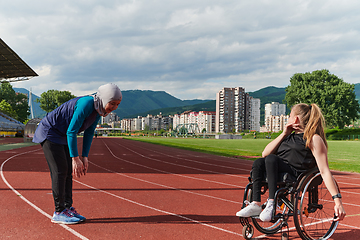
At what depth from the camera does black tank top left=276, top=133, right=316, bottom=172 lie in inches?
118

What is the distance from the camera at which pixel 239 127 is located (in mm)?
172625

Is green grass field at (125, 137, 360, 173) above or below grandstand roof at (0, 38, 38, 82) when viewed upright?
below

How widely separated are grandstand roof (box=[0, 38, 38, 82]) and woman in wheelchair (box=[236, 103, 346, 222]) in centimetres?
2948

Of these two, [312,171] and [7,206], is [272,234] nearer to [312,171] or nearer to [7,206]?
[312,171]

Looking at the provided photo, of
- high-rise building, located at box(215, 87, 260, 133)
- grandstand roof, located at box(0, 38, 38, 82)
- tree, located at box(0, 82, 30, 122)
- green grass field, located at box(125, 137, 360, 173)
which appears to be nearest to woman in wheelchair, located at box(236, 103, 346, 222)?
green grass field, located at box(125, 137, 360, 173)

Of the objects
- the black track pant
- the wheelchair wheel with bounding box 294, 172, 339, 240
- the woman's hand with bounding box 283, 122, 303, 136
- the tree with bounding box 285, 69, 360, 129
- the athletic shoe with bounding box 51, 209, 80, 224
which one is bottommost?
the athletic shoe with bounding box 51, 209, 80, 224

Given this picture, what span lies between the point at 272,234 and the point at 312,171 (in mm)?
989

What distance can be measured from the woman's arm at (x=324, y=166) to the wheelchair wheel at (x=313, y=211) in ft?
0.39

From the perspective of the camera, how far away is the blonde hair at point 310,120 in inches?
116

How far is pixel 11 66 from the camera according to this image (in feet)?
106

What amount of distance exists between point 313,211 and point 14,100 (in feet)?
299

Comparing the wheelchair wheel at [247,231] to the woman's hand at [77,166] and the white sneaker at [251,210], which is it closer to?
the white sneaker at [251,210]

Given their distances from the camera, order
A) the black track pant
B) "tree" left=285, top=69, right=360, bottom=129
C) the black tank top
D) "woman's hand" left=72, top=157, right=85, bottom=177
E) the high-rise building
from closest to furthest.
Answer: the black tank top
"woman's hand" left=72, top=157, right=85, bottom=177
the black track pant
"tree" left=285, top=69, right=360, bottom=129
the high-rise building

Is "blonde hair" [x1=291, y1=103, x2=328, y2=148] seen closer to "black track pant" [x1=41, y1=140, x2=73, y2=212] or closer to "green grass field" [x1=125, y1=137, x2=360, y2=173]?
"black track pant" [x1=41, y1=140, x2=73, y2=212]
